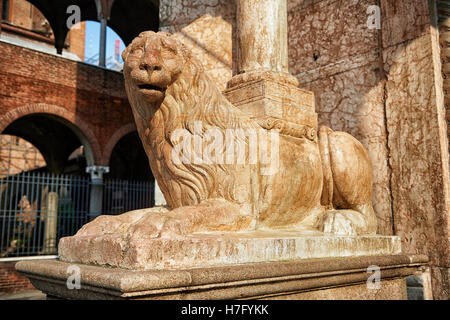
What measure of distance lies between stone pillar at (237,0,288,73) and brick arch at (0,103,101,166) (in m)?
8.55

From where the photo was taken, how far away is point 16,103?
33.6 feet

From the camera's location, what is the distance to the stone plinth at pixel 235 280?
63.1 inches

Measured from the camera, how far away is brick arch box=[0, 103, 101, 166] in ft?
33.3

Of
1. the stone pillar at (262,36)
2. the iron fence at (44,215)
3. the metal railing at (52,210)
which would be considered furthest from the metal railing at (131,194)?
the stone pillar at (262,36)

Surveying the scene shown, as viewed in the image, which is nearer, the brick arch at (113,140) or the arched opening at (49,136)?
the brick arch at (113,140)

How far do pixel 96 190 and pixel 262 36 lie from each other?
938cm

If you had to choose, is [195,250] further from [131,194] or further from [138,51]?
[131,194]

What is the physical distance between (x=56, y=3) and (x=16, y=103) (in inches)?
210

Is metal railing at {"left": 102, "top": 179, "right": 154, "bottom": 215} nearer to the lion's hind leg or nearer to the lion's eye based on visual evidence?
the lion's hind leg

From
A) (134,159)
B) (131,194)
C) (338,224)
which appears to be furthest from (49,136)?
(338,224)

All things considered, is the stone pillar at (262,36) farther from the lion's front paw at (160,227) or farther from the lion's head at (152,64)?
the lion's front paw at (160,227)

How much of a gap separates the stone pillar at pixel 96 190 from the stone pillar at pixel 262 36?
879cm

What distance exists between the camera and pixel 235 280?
185 cm
